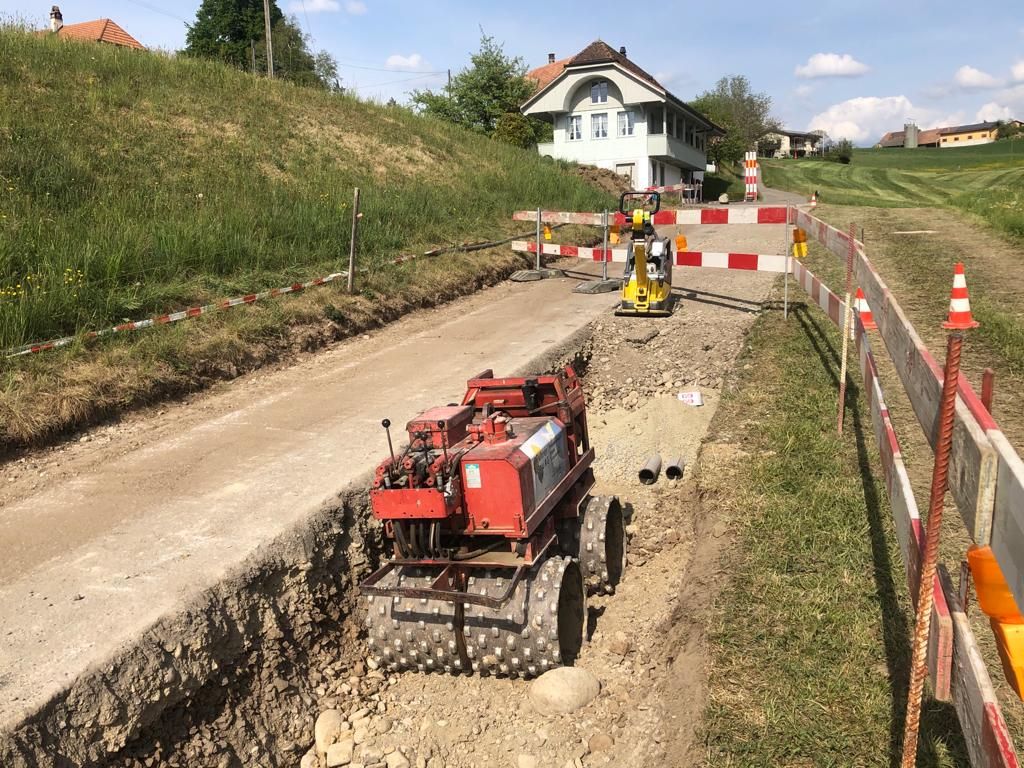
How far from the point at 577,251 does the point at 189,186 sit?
7473 millimetres

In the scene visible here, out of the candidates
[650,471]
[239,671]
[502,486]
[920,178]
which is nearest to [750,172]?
[650,471]

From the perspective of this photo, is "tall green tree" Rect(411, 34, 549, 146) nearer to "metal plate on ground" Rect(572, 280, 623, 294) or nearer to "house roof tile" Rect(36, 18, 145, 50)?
"house roof tile" Rect(36, 18, 145, 50)

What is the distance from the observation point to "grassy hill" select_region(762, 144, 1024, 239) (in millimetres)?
26502

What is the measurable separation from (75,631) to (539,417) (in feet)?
11.3

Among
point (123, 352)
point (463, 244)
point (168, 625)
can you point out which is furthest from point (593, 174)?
point (168, 625)

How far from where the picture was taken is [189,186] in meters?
13.4

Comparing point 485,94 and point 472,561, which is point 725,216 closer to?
point 472,561

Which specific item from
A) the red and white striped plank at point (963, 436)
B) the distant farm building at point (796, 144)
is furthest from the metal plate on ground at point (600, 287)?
the distant farm building at point (796, 144)

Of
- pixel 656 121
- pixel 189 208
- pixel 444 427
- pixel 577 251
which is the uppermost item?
pixel 656 121

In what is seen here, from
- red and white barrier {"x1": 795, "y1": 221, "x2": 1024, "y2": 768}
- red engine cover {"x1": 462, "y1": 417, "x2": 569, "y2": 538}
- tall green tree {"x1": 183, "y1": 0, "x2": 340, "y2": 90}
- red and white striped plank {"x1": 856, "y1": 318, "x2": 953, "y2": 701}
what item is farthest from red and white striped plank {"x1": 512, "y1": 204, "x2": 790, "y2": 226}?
tall green tree {"x1": 183, "y1": 0, "x2": 340, "y2": 90}

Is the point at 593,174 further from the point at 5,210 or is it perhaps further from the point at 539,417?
the point at 539,417

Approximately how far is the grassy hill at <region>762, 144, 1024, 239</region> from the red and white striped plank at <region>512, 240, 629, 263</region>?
27.1ft

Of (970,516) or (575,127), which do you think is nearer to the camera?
(970,516)

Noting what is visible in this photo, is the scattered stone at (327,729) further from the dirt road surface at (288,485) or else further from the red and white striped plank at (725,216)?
the red and white striped plank at (725,216)
